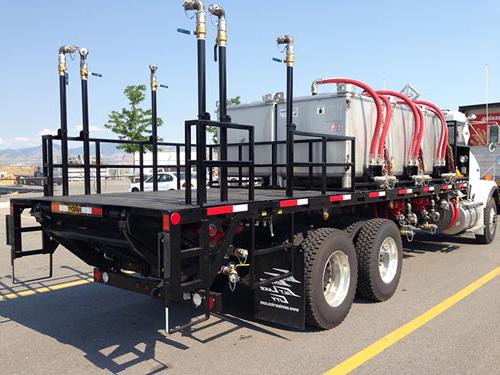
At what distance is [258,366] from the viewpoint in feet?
13.6

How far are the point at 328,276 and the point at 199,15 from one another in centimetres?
293

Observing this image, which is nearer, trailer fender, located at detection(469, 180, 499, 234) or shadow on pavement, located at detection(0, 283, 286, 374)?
shadow on pavement, located at detection(0, 283, 286, 374)

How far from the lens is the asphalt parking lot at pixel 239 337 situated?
4.18 meters

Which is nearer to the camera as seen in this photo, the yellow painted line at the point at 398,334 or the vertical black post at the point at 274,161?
the yellow painted line at the point at 398,334

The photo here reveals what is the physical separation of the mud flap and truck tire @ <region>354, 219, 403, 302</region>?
1.33 m

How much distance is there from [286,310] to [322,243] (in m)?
0.75

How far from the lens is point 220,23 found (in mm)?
4652

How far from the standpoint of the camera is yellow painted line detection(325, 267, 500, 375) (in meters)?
4.13

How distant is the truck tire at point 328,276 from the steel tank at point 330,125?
1371 millimetres

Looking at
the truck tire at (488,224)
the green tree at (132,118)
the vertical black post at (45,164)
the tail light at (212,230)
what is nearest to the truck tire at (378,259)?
the tail light at (212,230)

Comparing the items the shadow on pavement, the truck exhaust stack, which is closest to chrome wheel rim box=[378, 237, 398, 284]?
the shadow on pavement

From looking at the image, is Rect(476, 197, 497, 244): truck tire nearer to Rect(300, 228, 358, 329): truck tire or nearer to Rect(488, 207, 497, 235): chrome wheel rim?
Rect(488, 207, 497, 235): chrome wheel rim

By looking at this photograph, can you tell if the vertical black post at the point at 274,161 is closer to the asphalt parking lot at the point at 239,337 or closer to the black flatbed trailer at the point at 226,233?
the black flatbed trailer at the point at 226,233

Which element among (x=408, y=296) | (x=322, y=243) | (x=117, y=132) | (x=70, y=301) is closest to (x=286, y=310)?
(x=322, y=243)
